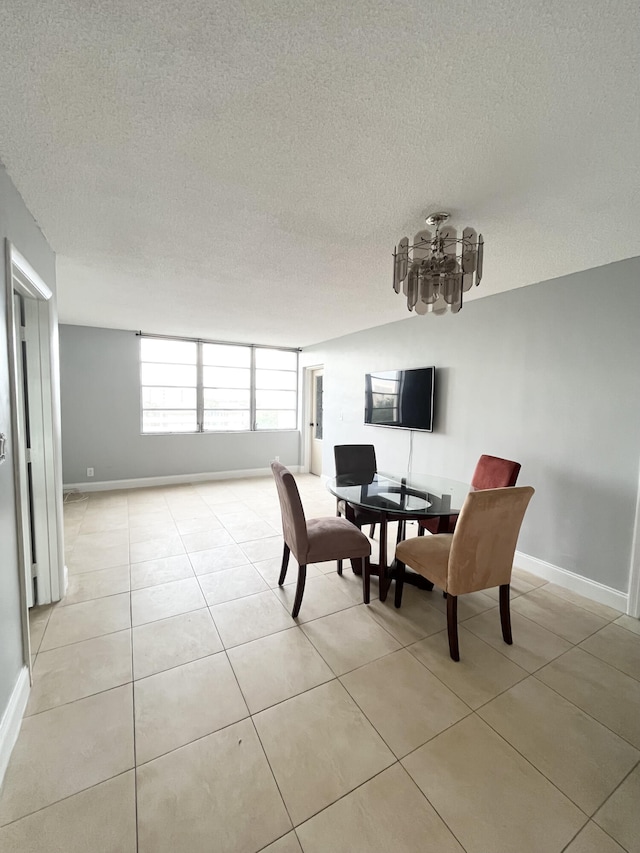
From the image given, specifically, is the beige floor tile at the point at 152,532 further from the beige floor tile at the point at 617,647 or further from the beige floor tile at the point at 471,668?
the beige floor tile at the point at 617,647

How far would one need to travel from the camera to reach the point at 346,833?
3.65ft

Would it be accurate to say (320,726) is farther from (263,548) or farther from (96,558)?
(96,558)

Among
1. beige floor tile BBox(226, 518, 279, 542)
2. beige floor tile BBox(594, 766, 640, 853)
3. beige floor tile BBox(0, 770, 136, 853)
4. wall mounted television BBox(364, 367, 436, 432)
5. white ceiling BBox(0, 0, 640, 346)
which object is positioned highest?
white ceiling BBox(0, 0, 640, 346)

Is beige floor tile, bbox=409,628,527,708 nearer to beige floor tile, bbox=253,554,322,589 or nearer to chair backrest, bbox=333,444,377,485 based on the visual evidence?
beige floor tile, bbox=253,554,322,589

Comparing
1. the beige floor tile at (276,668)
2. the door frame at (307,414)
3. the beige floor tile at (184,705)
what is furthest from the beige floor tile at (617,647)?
the door frame at (307,414)

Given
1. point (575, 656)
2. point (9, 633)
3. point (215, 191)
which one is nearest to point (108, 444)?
point (9, 633)

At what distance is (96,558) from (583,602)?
3951mm

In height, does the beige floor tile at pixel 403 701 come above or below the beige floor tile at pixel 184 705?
above

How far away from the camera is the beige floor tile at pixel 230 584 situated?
245 centimetres

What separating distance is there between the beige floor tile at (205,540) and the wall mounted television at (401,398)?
2.33 meters

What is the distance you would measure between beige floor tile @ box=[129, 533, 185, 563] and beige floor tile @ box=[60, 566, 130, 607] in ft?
0.71

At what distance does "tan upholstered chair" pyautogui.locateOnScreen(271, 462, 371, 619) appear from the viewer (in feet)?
7.14

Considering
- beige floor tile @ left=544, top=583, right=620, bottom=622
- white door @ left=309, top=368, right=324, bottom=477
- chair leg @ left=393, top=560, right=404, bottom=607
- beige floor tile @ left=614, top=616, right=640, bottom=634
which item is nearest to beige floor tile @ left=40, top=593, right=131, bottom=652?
chair leg @ left=393, top=560, right=404, bottom=607

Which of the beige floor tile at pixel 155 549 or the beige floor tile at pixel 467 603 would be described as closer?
the beige floor tile at pixel 467 603
